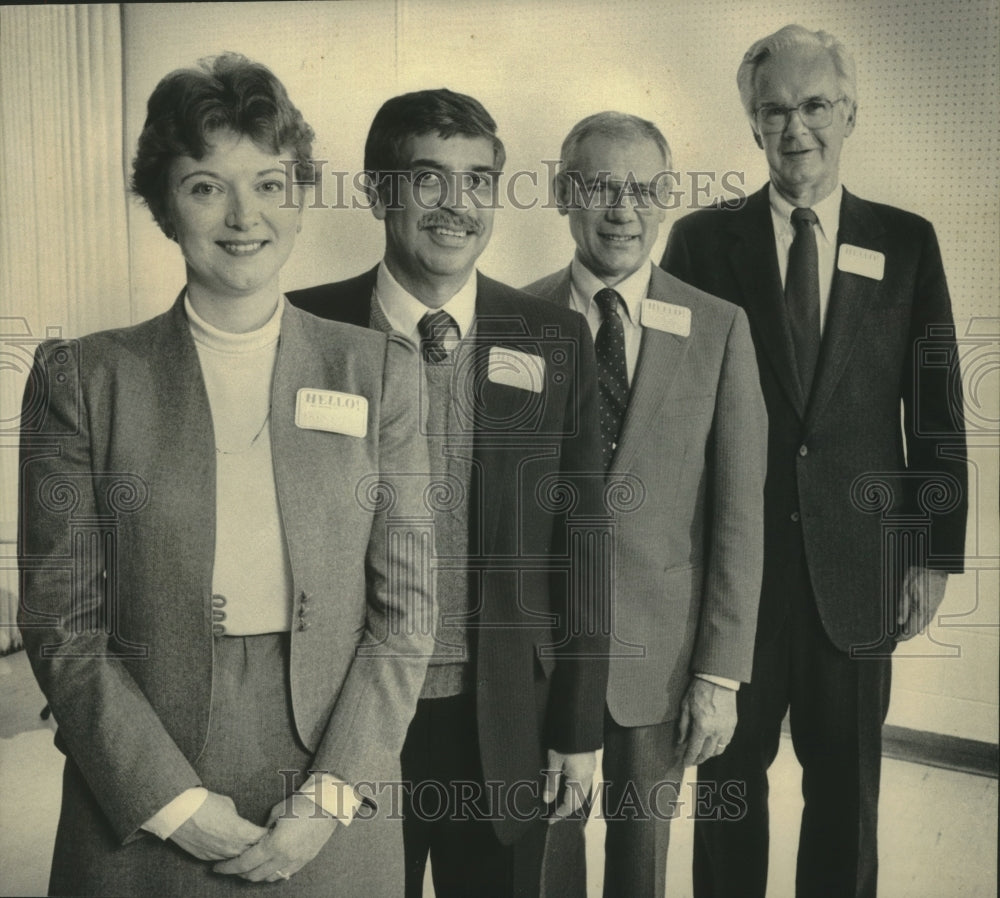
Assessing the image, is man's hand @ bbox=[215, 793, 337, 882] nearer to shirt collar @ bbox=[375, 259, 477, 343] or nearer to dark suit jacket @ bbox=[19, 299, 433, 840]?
dark suit jacket @ bbox=[19, 299, 433, 840]

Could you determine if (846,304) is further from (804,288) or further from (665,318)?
(665,318)

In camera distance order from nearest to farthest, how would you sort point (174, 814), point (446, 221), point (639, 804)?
point (174, 814) → point (446, 221) → point (639, 804)

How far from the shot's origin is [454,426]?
2.18 meters

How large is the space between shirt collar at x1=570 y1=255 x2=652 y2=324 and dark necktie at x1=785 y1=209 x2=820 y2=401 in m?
0.33

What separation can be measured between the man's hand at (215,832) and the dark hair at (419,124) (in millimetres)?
1381

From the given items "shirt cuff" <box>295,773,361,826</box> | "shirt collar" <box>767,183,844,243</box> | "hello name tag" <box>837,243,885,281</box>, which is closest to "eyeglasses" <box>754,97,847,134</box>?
"shirt collar" <box>767,183,844,243</box>

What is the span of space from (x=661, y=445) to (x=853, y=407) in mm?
449

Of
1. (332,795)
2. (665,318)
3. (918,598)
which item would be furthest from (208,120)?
(918,598)

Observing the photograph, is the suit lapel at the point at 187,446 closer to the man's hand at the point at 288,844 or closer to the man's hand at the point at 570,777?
the man's hand at the point at 288,844

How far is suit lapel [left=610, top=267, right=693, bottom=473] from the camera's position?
219cm

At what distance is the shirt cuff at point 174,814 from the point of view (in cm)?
202

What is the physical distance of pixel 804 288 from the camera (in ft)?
7.38

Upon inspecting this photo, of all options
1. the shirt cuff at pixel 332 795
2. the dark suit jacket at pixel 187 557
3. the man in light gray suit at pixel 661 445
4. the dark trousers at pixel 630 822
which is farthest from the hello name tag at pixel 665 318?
the shirt cuff at pixel 332 795

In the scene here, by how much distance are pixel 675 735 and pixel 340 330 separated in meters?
1.18
